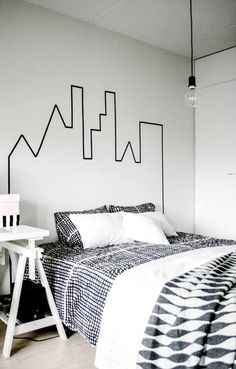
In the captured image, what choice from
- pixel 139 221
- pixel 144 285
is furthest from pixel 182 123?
pixel 144 285

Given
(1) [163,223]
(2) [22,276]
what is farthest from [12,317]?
(1) [163,223]

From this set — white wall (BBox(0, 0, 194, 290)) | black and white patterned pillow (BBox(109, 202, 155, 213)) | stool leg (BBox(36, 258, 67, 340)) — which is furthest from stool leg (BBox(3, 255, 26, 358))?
black and white patterned pillow (BBox(109, 202, 155, 213))

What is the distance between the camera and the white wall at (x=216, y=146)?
13.2 feet

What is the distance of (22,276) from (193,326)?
1196mm

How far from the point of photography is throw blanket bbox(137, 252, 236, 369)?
1423 mm

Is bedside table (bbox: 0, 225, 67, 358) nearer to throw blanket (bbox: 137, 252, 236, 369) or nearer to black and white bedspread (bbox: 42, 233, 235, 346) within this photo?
black and white bedspread (bbox: 42, 233, 235, 346)

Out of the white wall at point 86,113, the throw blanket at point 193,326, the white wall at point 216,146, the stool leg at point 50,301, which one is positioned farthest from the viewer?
the white wall at point 216,146

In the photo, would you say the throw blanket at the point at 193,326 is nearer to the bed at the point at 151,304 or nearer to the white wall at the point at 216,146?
the bed at the point at 151,304

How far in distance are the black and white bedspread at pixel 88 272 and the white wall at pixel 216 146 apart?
1332mm

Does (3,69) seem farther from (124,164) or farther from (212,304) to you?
(212,304)

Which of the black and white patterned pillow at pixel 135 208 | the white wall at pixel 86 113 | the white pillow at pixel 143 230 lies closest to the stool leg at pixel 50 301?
the white wall at pixel 86 113

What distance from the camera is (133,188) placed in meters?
3.72

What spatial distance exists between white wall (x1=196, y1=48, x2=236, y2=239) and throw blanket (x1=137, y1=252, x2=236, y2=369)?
2457 millimetres

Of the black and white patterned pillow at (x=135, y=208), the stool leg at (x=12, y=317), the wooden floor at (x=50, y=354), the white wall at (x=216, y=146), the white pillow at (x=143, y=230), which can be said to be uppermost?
the white wall at (x=216, y=146)
